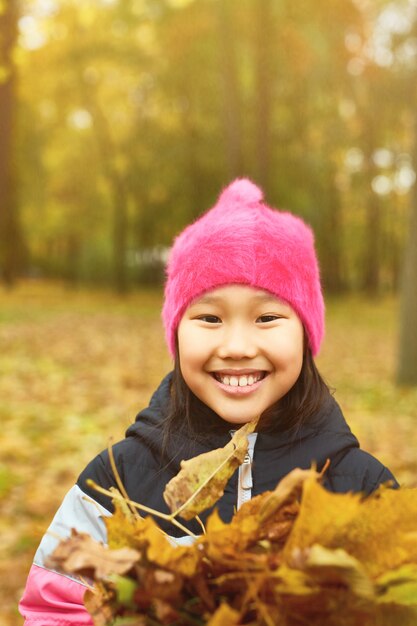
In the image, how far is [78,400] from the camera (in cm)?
791

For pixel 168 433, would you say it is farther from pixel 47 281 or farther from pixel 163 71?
pixel 47 281

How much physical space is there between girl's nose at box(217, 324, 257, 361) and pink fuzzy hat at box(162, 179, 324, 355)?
13cm

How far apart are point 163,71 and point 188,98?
4.29ft

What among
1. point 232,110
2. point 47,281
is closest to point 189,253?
point 232,110

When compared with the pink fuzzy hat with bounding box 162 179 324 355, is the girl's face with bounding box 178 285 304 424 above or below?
below

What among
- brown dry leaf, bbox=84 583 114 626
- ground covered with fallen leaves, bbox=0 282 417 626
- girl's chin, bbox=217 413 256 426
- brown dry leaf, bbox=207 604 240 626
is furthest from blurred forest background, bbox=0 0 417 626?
brown dry leaf, bbox=207 604 240 626

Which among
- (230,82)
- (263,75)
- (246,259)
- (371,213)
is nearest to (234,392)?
(246,259)

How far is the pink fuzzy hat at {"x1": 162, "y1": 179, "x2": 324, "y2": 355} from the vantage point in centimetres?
177

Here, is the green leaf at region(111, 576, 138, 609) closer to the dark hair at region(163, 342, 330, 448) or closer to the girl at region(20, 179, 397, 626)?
the girl at region(20, 179, 397, 626)

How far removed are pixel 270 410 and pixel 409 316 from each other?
7.60m

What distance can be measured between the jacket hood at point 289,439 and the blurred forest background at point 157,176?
7.25ft

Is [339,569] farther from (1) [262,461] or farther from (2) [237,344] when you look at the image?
(1) [262,461]

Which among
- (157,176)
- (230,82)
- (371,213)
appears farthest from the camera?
(371,213)

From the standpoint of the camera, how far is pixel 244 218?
1887mm
